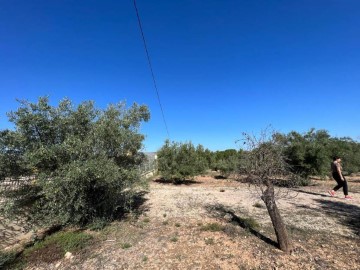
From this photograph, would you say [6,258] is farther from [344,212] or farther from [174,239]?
[344,212]

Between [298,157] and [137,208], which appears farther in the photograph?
[298,157]

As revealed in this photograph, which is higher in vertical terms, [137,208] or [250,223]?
[137,208]

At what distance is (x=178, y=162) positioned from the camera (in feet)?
53.9

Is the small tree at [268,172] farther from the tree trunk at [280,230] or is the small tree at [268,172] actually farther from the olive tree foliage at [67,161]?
the olive tree foliage at [67,161]

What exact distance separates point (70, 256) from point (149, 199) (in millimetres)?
5483

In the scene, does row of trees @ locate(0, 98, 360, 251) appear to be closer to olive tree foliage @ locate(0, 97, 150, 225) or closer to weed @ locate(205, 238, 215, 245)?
olive tree foliage @ locate(0, 97, 150, 225)

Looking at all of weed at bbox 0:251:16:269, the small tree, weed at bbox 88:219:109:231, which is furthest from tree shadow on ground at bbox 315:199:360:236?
weed at bbox 0:251:16:269

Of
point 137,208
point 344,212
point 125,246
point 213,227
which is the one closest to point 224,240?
point 213,227

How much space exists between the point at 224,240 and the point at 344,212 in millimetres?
4460

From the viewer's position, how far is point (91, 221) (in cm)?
683

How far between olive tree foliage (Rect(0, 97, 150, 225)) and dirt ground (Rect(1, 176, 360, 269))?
0.99 m

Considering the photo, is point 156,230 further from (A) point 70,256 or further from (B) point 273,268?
(B) point 273,268

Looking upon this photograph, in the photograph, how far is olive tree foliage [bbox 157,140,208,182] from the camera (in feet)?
53.0

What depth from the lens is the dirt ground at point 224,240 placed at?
4371mm
